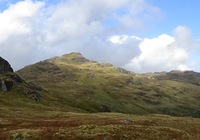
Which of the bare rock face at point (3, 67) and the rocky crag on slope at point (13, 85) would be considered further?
the bare rock face at point (3, 67)

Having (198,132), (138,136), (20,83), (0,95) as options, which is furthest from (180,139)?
(20,83)

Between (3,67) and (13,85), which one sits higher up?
(3,67)

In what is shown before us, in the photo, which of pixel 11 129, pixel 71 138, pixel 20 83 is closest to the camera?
pixel 71 138

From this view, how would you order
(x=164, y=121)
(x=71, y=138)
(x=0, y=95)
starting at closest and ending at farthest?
(x=71, y=138), (x=164, y=121), (x=0, y=95)

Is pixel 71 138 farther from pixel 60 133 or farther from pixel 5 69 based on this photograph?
pixel 5 69

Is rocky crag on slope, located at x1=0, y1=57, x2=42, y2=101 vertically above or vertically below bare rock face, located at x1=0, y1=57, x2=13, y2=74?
below

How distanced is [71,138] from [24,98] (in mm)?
97874

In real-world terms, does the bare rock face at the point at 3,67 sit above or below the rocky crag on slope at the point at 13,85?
above

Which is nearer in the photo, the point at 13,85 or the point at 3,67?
the point at 13,85

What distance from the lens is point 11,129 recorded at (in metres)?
58.6

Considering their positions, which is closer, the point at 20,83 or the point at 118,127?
the point at 118,127

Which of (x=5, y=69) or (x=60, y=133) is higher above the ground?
(x=5, y=69)

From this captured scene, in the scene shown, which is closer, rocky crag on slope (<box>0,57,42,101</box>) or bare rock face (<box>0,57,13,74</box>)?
rocky crag on slope (<box>0,57,42,101</box>)

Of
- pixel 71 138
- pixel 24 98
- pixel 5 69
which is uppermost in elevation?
pixel 5 69
